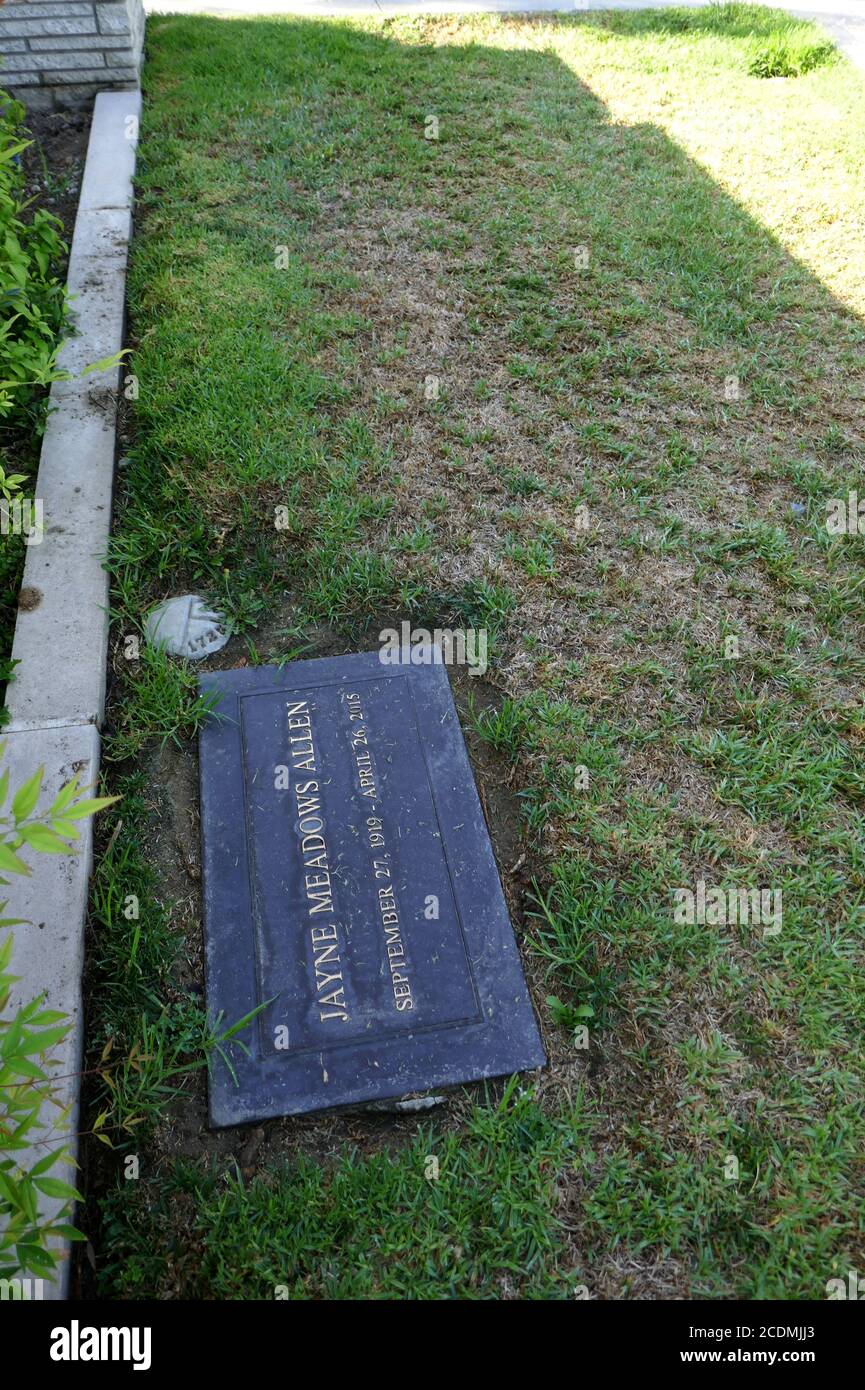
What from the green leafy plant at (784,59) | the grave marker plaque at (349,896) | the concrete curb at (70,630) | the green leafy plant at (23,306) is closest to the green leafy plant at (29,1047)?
the concrete curb at (70,630)

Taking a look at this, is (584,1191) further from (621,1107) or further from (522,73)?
(522,73)

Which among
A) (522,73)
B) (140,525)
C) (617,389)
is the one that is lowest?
(140,525)

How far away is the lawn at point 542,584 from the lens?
1987 mm

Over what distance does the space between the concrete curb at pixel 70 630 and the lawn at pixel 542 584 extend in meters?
0.09

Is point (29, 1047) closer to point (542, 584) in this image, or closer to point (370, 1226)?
point (370, 1226)

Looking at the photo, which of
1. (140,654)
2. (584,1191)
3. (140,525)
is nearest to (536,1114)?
(584,1191)

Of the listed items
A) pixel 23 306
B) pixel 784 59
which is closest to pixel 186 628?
pixel 23 306

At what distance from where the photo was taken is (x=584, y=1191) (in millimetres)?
2010

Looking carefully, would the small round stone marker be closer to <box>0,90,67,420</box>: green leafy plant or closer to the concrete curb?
the concrete curb

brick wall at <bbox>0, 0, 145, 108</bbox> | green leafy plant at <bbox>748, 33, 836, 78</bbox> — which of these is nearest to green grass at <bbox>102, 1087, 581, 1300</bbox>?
brick wall at <bbox>0, 0, 145, 108</bbox>

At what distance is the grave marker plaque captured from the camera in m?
2.15

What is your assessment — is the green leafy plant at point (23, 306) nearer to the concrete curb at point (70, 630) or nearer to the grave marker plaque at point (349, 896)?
the concrete curb at point (70, 630)

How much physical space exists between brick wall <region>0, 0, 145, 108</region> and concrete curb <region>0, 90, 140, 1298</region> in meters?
1.06

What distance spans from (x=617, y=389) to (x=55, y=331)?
227 cm
